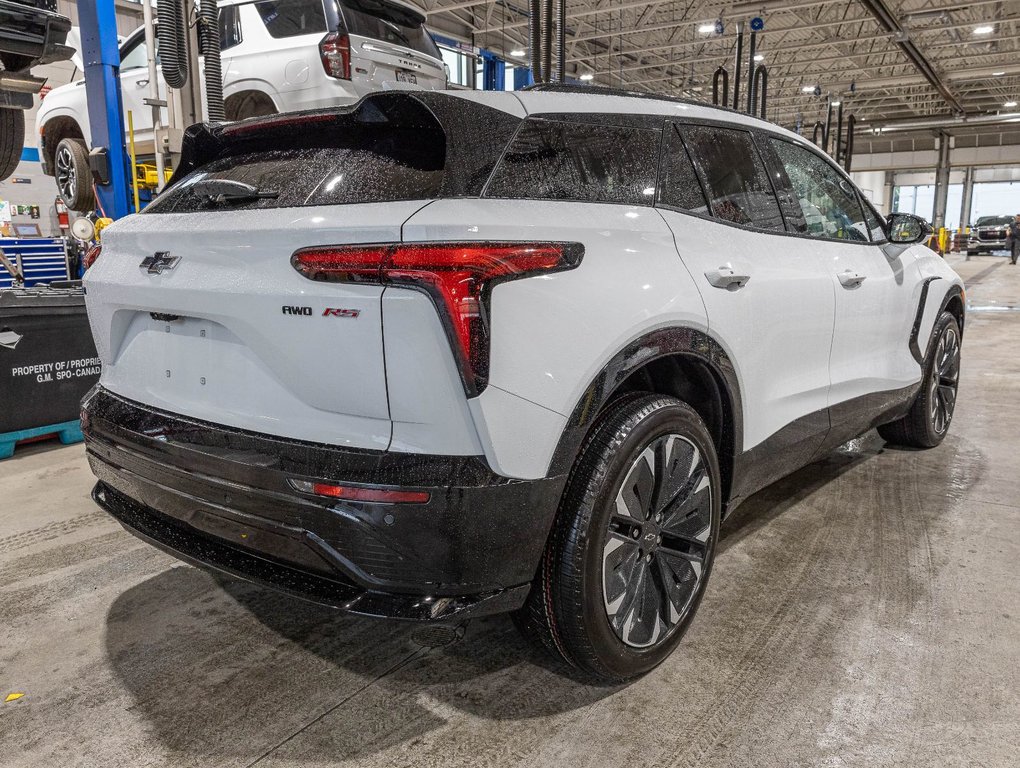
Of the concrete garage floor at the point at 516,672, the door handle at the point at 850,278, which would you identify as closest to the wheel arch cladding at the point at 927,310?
the door handle at the point at 850,278

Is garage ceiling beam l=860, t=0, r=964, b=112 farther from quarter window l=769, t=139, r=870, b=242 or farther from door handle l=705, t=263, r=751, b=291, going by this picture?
door handle l=705, t=263, r=751, b=291

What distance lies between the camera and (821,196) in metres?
2.96

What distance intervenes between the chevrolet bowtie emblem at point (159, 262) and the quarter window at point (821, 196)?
2033 millimetres

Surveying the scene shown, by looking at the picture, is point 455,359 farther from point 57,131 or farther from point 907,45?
point 907,45

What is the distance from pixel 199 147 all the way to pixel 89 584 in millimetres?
1520

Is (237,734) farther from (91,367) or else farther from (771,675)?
(91,367)

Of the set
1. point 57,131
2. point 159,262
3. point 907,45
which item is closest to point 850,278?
point 159,262

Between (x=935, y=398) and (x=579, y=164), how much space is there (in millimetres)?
3045

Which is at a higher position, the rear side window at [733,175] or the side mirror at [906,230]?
the rear side window at [733,175]

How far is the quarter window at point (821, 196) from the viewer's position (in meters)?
2.77

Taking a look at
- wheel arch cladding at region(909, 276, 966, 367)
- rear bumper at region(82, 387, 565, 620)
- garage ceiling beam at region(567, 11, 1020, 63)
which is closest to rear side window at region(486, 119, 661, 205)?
rear bumper at region(82, 387, 565, 620)

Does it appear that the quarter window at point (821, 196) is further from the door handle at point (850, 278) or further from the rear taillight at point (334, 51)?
the rear taillight at point (334, 51)

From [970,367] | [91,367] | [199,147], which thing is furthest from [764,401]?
[970,367]

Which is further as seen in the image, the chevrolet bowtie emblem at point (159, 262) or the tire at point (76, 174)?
the tire at point (76, 174)
